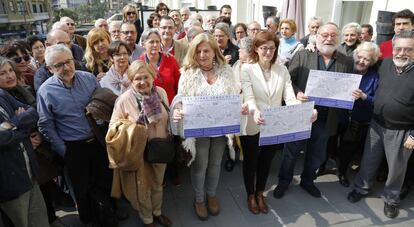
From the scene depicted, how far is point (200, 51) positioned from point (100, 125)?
1.26 meters

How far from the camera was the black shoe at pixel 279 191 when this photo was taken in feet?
12.4

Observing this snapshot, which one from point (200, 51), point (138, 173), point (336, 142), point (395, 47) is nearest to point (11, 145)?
point (138, 173)

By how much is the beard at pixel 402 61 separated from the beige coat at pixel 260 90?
1.19 meters

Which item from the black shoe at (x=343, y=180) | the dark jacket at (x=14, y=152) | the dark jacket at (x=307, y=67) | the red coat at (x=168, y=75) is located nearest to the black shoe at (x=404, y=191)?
the black shoe at (x=343, y=180)

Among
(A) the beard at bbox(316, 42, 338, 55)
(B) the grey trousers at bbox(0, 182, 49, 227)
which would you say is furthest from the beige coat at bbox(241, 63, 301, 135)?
(B) the grey trousers at bbox(0, 182, 49, 227)

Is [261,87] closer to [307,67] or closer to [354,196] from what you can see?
[307,67]

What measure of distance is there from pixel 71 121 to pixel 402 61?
355cm

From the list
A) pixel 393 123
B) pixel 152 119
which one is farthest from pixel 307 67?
pixel 152 119

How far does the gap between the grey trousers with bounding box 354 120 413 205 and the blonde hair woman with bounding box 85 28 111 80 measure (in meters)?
3.53

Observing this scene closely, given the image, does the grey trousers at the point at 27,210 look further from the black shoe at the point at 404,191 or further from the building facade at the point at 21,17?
the building facade at the point at 21,17

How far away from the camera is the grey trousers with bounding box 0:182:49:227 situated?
247cm

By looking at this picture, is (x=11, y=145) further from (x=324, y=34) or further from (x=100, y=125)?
(x=324, y=34)

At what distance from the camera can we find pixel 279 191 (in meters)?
3.78

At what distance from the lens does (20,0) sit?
61938mm
